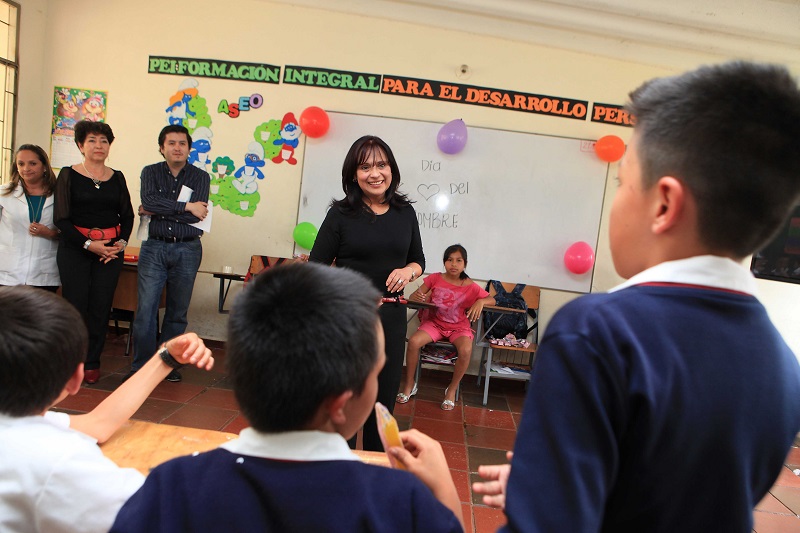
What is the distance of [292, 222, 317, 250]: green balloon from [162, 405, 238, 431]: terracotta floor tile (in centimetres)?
164

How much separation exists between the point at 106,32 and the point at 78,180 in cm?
219

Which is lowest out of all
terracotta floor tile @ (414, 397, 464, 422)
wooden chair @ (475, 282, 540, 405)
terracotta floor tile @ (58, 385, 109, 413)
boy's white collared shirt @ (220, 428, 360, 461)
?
terracotta floor tile @ (414, 397, 464, 422)

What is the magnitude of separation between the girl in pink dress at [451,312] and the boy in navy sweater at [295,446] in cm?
306

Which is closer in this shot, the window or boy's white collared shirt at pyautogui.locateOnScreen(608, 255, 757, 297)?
boy's white collared shirt at pyautogui.locateOnScreen(608, 255, 757, 297)

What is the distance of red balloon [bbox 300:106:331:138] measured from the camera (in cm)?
423

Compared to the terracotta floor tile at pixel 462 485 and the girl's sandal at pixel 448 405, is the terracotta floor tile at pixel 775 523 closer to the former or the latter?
the terracotta floor tile at pixel 462 485

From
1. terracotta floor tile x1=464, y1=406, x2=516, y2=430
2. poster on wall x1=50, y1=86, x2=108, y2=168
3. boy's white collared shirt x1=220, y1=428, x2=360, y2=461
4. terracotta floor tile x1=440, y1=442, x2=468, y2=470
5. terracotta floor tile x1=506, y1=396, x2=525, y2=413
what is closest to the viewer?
boy's white collared shirt x1=220, y1=428, x2=360, y2=461

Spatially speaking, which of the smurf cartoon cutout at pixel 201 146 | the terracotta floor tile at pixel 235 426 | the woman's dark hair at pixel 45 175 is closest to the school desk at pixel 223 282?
the smurf cartoon cutout at pixel 201 146

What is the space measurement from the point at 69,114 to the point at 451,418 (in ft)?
14.3

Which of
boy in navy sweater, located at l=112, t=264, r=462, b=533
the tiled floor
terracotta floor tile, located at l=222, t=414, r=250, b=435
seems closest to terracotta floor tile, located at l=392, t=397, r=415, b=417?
the tiled floor

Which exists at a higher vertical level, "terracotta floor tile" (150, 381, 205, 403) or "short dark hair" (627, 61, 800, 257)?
"short dark hair" (627, 61, 800, 257)

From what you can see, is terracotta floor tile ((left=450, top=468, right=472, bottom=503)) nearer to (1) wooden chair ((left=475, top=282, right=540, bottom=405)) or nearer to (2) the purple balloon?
(1) wooden chair ((left=475, top=282, right=540, bottom=405))

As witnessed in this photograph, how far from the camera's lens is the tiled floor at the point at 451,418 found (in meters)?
2.40

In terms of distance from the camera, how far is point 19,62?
4.42 meters
